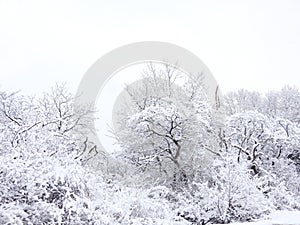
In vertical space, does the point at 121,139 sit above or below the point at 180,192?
above

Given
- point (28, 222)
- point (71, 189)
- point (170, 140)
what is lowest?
point (28, 222)

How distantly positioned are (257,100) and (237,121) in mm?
14527

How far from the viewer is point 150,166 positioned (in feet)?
49.4

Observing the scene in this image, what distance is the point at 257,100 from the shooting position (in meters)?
29.9

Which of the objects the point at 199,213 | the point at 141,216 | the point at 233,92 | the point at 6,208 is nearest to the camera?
the point at 6,208

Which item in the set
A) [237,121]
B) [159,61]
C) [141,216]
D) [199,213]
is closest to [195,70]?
[159,61]

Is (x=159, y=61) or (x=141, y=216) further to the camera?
(x=159, y=61)

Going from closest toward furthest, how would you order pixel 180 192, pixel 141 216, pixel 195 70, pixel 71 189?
pixel 71 189 < pixel 141 216 < pixel 180 192 < pixel 195 70

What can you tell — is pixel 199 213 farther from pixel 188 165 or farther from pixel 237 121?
pixel 237 121

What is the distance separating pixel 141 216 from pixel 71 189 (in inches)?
74.8

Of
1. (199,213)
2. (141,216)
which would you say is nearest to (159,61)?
(199,213)

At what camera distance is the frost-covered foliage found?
6.80 metres

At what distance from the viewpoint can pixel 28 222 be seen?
620cm

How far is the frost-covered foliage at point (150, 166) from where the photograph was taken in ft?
22.3
